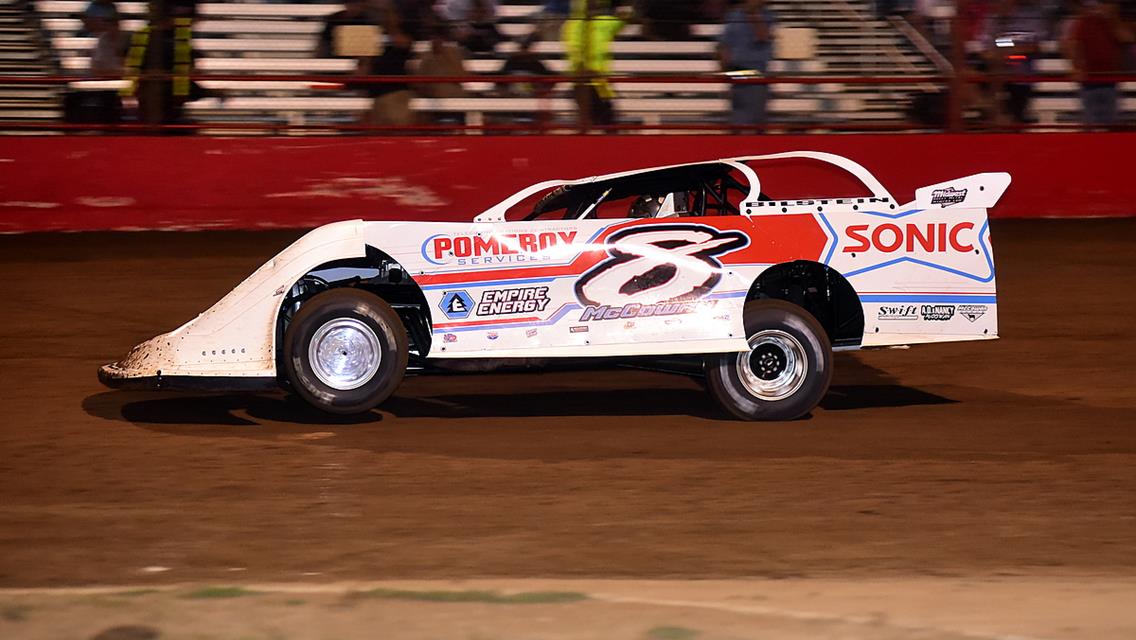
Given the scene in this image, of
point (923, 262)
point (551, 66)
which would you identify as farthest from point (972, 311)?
point (551, 66)

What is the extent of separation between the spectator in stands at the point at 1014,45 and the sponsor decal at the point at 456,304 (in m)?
10.5

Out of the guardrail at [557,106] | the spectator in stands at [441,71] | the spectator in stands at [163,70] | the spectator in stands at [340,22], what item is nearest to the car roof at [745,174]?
the guardrail at [557,106]

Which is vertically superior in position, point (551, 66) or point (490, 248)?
point (551, 66)

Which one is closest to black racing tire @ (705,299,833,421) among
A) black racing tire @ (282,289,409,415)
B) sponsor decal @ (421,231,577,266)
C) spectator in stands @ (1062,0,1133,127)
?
sponsor decal @ (421,231,577,266)

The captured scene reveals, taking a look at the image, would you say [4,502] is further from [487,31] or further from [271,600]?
[487,31]

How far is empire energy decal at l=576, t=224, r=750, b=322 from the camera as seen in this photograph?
7359 millimetres

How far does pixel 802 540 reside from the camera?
18.3ft

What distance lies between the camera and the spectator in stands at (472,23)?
52.1 feet

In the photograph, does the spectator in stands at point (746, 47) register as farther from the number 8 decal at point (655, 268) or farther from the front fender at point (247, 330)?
the front fender at point (247, 330)

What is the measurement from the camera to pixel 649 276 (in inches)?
291

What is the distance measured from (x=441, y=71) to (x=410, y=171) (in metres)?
1.22

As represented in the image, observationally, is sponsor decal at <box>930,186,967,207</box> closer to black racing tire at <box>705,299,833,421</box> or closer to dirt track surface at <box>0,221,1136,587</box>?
black racing tire at <box>705,299,833,421</box>

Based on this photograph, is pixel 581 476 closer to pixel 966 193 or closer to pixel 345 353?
pixel 345 353

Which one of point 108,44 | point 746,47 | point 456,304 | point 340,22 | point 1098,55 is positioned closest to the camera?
point 456,304
